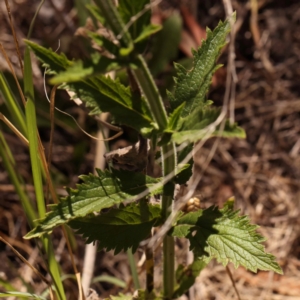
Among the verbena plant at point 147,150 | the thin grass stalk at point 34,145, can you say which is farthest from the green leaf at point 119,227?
the thin grass stalk at point 34,145

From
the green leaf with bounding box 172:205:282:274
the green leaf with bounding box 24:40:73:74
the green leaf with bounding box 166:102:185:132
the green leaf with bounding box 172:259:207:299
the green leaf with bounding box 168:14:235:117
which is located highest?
the green leaf with bounding box 24:40:73:74

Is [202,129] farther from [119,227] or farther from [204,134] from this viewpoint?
[119,227]

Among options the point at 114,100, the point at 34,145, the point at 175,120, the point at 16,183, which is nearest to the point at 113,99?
the point at 114,100

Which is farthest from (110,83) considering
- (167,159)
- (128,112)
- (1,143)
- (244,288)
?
(244,288)

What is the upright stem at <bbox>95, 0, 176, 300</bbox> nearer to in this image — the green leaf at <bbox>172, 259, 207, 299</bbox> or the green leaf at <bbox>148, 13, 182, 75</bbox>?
the green leaf at <bbox>172, 259, 207, 299</bbox>

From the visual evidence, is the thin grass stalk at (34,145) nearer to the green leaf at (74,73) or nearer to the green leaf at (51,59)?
the green leaf at (51,59)

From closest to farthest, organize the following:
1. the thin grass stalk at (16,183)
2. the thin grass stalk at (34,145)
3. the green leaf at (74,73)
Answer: the green leaf at (74,73) < the thin grass stalk at (34,145) < the thin grass stalk at (16,183)

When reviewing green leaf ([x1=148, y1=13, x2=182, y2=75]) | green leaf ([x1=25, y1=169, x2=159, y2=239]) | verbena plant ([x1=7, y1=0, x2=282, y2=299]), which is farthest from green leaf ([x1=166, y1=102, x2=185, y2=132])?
green leaf ([x1=148, y1=13, x2=182, y2=75])
